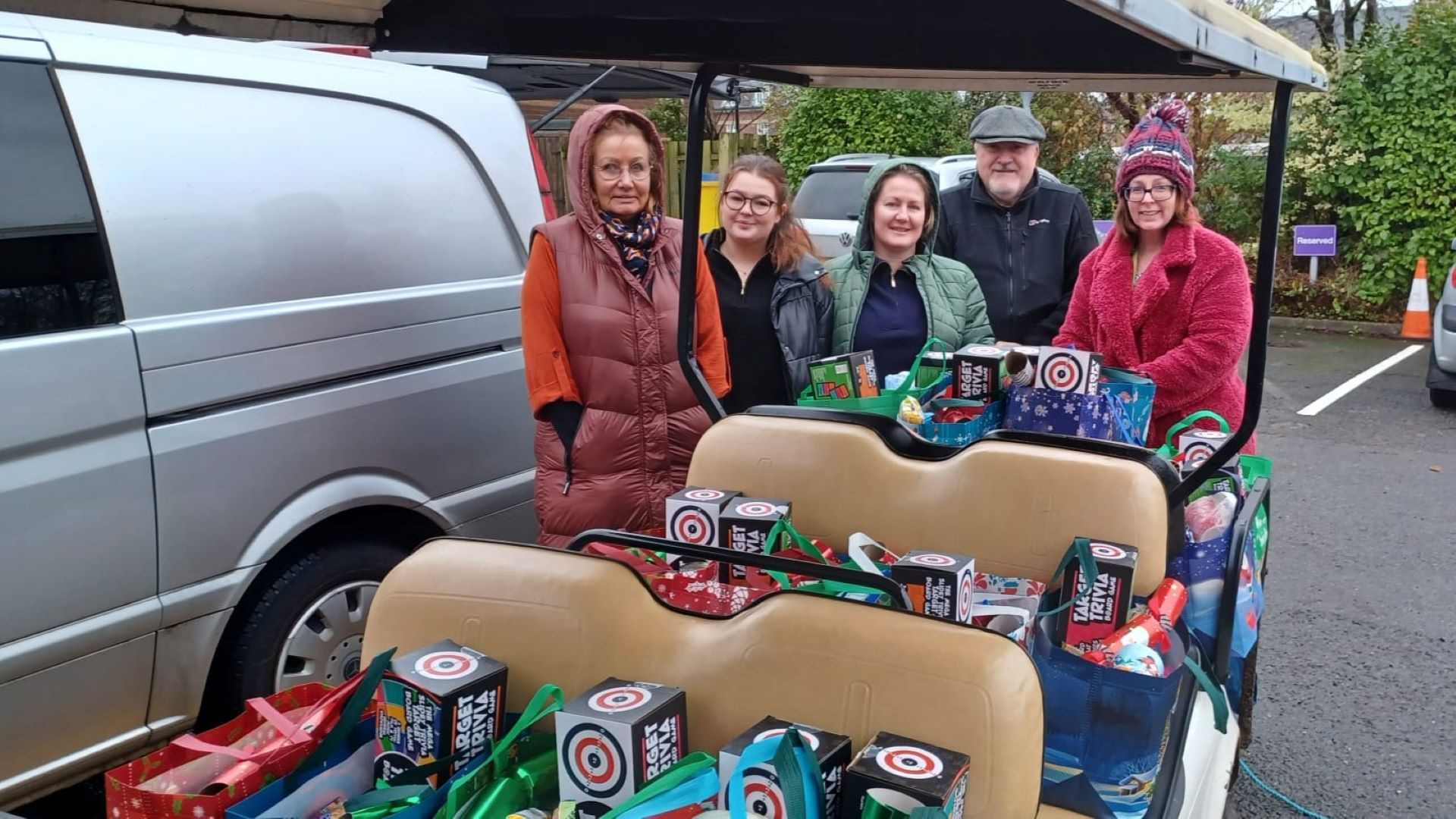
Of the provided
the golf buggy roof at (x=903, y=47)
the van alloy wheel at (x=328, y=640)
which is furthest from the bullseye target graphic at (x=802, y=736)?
the van alloy wheel at (x=328, y=640)

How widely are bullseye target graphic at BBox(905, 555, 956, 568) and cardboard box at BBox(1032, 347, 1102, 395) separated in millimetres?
777

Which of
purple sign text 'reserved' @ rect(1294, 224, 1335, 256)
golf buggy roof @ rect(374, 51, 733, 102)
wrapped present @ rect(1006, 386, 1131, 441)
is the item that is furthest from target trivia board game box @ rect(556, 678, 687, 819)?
purple sign text 'reserved' @ rect(1294, 224, 1335, 256)

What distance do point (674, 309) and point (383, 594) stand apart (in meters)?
1.49

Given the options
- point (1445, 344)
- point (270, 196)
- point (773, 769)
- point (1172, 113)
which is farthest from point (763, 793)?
point (1445, 344)

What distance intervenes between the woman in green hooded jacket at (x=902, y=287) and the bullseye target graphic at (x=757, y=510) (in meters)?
1.31

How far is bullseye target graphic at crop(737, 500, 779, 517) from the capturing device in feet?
6.89

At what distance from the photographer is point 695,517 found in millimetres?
2174

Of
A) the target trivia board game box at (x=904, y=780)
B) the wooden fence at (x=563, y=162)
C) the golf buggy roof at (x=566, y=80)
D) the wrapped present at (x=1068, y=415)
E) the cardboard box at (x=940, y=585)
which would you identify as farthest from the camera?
the wooden fence at (x=563, y=162)

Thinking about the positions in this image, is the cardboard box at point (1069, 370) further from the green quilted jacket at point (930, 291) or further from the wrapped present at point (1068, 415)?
the green quilted jacket at point (930, 291)

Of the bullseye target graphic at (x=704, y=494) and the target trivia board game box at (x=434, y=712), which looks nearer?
the target trivia board game box at (x=434, y=712)

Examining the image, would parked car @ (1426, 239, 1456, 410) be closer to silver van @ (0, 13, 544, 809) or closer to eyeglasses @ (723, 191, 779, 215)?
eyeglasses @ (723, 191, 779, 215)

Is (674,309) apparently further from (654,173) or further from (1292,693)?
(1292,693)

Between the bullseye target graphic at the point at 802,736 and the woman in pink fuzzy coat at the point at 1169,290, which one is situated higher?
the woman in pink fuzzy coat at the point at 1169,290

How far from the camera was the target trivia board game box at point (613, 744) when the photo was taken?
4.69 ft
